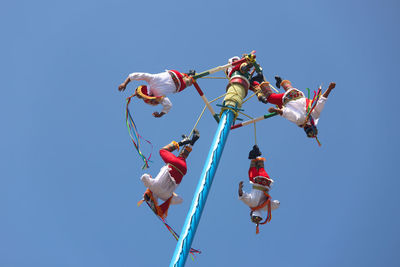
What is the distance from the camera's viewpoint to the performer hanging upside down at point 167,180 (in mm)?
6520

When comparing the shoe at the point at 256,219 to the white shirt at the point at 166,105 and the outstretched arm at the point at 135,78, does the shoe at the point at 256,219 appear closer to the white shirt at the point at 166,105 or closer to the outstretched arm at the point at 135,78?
the white shirt at the point at 166,105

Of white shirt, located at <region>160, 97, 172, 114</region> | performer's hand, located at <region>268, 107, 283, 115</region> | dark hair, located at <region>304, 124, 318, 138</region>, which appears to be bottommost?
dark hair, located at <region>304, 124, 318, 138</region>

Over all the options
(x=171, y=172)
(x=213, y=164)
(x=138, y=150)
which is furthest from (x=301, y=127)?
(x=138, y=150)

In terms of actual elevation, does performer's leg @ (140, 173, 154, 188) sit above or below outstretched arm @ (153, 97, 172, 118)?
below

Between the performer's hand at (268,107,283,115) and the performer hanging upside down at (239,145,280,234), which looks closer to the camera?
the performer's hand at (268,107,283,115)

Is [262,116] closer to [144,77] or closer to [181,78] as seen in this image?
[181,78]

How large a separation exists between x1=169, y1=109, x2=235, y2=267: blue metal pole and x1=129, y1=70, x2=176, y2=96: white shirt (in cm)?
111

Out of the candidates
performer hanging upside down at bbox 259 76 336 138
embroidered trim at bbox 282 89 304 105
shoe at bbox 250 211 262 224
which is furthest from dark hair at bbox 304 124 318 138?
shoe at bbox 250 211 262 224

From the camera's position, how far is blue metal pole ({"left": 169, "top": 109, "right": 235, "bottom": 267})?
4.82 meters

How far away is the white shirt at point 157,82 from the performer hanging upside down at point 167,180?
0.90m

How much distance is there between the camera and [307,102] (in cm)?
663

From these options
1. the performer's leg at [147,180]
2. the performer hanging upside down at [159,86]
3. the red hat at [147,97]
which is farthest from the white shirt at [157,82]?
the performer's leg at [147,180]

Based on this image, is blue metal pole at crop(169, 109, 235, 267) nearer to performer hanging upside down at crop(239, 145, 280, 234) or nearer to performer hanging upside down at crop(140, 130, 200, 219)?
performer hanging upside down at crop(140, 130, 200, 219)

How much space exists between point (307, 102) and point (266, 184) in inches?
59.2
